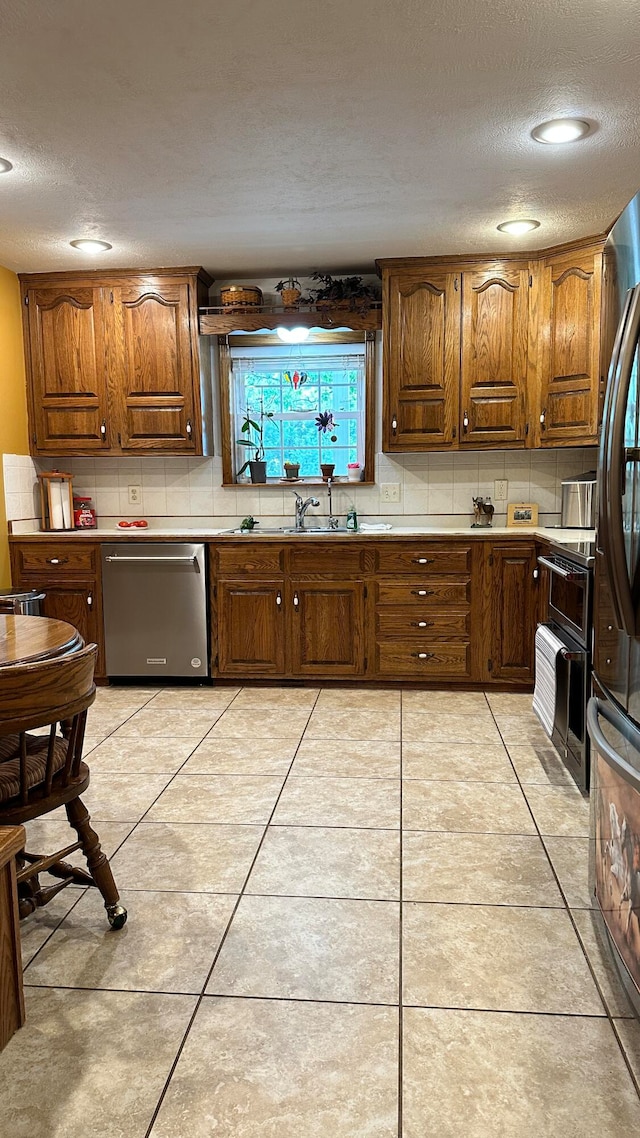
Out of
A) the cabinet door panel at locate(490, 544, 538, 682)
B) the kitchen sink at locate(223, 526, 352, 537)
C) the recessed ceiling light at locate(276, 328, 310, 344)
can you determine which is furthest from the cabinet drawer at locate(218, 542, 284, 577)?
the recessed ceiling light at locate(276, 328, 310, 344)

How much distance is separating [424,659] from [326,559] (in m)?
0.77

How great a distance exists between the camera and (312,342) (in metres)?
4.59

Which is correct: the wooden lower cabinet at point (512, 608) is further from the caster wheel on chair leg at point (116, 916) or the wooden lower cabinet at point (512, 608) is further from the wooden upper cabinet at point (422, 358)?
the caster wheel on chair leg at point (116, 916)

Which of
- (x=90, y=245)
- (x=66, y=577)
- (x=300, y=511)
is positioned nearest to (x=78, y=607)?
(x=66, y=577)

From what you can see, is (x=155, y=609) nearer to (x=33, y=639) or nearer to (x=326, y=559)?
(x=326, y=559)

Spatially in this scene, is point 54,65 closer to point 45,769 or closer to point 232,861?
point 45,769

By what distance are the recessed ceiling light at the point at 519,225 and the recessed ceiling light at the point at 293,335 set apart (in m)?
1.26

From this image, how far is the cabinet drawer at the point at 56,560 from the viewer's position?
430 cm

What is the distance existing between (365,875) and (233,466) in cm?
301

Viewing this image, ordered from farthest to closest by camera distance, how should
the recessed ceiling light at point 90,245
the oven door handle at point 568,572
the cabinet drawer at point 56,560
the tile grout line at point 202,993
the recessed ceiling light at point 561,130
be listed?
1. the cabinet drawer at point 56,560
2. the recessed ceiling light at point 90,245
3. the oven door handle at point 568,572
4. the recessed ceiling light at point 561,130
5. the tile grout line at point 202,993

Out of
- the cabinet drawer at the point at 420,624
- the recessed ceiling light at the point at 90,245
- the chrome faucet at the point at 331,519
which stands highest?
the recessed ceiling light at the point at 90,245

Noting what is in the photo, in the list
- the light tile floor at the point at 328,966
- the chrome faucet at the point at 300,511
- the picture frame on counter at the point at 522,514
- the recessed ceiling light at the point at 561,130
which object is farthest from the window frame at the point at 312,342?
the light tile floor at the point at 328,966

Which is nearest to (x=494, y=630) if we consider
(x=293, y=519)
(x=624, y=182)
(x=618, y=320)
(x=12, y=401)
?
(x=293, y=519)

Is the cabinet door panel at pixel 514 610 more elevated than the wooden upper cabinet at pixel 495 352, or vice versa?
the wooden upper cabinet at pixel 495 352
